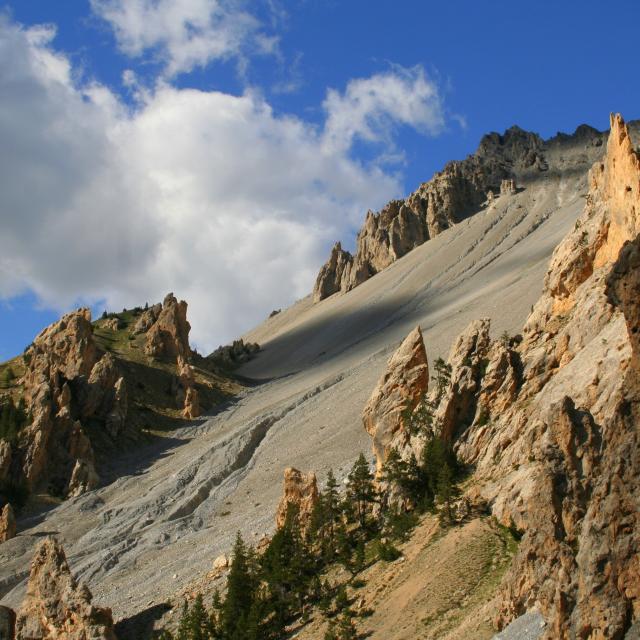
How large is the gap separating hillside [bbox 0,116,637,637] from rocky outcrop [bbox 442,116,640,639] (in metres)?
1.52

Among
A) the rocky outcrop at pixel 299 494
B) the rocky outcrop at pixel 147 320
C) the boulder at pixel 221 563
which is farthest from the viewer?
the rocky outcrop at pixel 147 320

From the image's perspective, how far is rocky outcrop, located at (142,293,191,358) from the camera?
118 m

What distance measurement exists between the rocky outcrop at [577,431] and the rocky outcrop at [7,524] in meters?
42.4

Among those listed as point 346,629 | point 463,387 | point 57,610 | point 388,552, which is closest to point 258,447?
point 57,610

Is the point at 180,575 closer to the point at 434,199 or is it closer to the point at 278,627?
the point at 278,627

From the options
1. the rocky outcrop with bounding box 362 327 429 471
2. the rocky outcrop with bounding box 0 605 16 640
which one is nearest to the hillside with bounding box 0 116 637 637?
the rocky outcrop with bounding box 0 605 16 640

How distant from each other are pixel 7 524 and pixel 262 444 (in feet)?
83.2

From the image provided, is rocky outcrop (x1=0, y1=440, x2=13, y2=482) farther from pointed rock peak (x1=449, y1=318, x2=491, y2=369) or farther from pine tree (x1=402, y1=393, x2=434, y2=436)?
pointed rock peak (x1=449, y1=318, x2=491, y2=369)

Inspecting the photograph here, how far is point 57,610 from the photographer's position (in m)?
44.6

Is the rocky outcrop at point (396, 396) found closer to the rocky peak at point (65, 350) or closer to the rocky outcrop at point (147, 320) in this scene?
the rocky peak at point (65, 350)

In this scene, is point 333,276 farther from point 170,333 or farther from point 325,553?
point 325,553

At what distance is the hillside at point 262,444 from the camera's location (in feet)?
189

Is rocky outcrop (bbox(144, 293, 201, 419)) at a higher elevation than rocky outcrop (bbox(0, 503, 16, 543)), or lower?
higher

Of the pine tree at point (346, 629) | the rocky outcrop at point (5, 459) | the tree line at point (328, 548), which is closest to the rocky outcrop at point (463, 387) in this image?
the tree line at point (328, 548)
